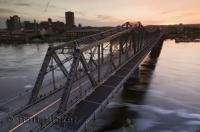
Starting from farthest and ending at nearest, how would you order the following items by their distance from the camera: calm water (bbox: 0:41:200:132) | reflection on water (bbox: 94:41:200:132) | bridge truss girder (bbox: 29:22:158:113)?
1. calm water (bbox: 0:41:200:132)
2. reflection on water (bbox: 94:41:200:132)
3. bridge truss girder (bbox: 29:22:158:113)

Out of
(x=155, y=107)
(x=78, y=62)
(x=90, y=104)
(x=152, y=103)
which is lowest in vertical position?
(x=155, y=107)

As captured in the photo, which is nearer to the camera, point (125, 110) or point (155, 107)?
point (125, 110)

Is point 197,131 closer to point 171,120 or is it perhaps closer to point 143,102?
point 171,120

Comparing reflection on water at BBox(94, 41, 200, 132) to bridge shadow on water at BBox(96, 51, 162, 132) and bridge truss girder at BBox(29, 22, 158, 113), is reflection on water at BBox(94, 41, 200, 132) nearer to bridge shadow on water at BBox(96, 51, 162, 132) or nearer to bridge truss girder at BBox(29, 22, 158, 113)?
bridge shadow on water at BBox(96, 51, 162, 132)

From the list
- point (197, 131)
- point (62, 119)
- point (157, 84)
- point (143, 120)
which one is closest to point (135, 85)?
point (157, 84)

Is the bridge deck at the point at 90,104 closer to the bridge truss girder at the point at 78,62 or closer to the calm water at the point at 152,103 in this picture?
the bridge truss girder at the point at 78,62

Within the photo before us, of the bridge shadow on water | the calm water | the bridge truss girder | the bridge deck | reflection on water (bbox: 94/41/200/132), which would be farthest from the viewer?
the calm water

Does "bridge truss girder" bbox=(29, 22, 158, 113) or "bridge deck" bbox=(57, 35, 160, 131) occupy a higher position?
"bridge truss girder" bbox=(29, 22, 158, 113)

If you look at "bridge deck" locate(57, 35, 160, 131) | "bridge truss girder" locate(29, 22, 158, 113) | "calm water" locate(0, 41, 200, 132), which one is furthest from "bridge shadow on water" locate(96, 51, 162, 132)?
"bridge truss girder" locate(29, 22, 158, 113)

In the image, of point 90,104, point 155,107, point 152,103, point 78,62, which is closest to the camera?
point 78,62

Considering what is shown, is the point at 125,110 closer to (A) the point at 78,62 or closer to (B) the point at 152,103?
(B) the point at 152,103

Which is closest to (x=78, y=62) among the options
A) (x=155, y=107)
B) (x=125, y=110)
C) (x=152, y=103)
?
(x=125, y=110)

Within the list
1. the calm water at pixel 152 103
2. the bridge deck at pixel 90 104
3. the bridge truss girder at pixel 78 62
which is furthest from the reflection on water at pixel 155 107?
the bridge truss girder at pixel 78 62

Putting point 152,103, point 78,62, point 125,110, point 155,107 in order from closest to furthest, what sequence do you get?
1. point 78,62
2. point 125,110
3. point 155,107
4. point 152,103
